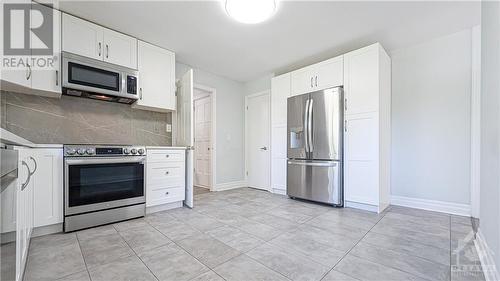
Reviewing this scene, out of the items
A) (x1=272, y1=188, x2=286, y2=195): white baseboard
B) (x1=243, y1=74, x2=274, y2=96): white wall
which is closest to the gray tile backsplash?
(x1=243, y1=74, x2=274, y2=96): white wall

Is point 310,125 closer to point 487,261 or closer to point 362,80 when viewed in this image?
point 362,80

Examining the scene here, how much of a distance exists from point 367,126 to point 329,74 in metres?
1.01

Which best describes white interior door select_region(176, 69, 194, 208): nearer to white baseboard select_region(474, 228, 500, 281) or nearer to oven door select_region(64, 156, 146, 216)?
oven door select_region(64, 156, 146, 216)

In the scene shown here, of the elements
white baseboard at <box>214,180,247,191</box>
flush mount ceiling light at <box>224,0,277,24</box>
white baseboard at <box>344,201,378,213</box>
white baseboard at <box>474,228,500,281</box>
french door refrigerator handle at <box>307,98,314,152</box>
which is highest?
flush mount ceiling light at <box>224,0,277,24</box>

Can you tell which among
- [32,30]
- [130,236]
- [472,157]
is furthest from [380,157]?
[32,30]

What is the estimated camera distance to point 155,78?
3.12 metres

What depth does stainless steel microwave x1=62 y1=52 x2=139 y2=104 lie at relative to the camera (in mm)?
2383

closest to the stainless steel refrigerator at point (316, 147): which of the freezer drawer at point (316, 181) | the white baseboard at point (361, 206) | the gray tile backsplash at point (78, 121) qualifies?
the freezer drawer at point (316, 181)

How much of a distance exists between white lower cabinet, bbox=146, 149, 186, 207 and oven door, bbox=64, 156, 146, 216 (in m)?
0.12

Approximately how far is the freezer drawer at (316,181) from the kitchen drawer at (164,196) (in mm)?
1824

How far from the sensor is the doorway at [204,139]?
439 centimetres

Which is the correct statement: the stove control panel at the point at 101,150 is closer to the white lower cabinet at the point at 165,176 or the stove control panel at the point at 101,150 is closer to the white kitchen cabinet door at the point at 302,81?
the white lower cabinet at the point at 165,176

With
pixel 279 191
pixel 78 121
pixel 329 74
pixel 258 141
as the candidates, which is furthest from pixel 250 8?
pixel 279 191

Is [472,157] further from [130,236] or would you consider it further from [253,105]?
[130,236]
